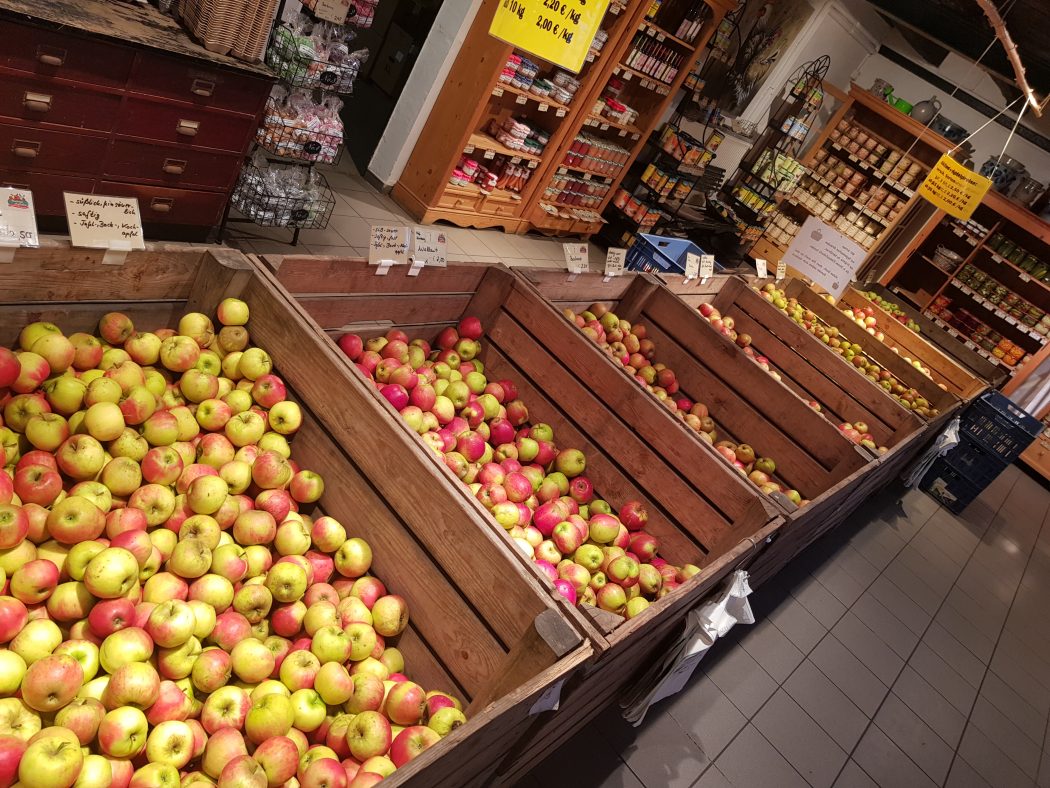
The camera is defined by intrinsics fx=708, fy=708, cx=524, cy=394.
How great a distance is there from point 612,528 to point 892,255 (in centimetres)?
1008

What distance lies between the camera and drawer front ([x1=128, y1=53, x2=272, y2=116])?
3.39 metres

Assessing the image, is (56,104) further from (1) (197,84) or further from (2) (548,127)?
(2) (548,127)

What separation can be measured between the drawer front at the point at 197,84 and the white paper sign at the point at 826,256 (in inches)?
161

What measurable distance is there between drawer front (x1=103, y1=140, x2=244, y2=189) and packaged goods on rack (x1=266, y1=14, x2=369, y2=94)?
0.57m

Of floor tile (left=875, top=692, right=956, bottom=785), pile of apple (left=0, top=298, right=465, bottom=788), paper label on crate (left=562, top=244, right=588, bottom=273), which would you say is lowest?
floor tile (left=875, top=692, right=956, bottom=785)

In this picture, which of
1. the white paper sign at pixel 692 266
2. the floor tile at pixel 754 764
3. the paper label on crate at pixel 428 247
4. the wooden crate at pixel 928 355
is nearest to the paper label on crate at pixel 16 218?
the paper label on crate at pixel 428 247

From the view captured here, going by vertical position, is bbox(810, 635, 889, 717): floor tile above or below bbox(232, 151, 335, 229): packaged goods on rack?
below

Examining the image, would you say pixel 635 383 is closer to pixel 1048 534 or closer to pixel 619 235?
pixel 619 235

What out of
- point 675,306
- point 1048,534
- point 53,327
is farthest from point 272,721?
point 1048,534

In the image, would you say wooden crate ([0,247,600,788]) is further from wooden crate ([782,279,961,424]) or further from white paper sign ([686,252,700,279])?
wooden crate ([782,279,961,424])

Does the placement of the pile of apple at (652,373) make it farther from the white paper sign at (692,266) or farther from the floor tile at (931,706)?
the floor tile at (931,706)

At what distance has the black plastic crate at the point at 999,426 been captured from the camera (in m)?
6.10

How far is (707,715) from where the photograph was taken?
3.14 metres

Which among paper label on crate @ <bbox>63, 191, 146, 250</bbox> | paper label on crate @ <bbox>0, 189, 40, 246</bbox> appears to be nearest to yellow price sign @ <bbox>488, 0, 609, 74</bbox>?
paper label on crate @ <bbox>63, 191, 146, 250</bbox>
